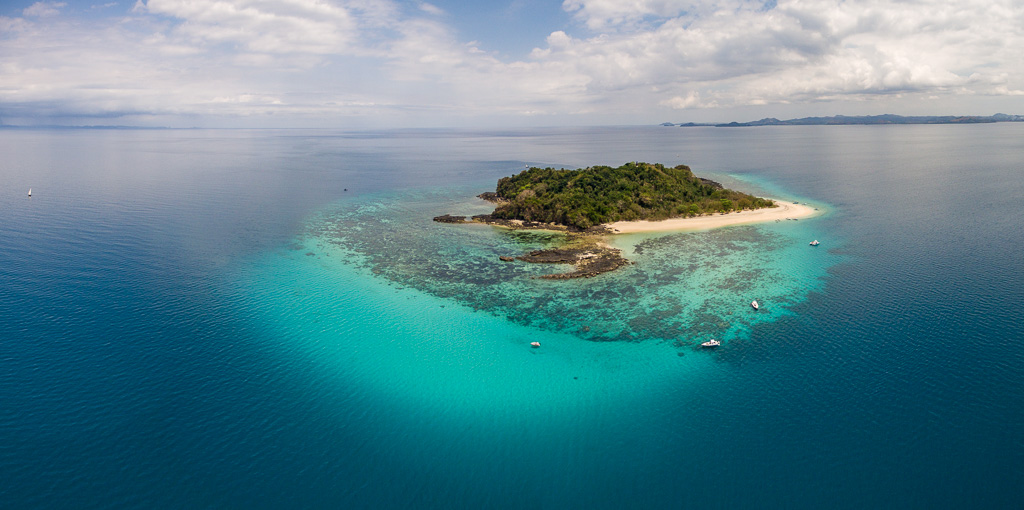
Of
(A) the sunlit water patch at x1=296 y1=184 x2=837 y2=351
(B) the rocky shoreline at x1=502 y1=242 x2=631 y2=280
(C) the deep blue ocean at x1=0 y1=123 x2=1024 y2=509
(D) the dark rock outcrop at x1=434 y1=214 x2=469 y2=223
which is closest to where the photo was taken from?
(C) the deep blue ocean at x1=0 y1=123 x2=1024 y2=509

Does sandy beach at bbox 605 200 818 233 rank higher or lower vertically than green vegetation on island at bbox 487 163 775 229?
lower

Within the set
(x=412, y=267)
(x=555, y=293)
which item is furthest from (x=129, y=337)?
(x=555, y=293)

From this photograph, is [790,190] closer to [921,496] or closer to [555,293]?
[555,293]

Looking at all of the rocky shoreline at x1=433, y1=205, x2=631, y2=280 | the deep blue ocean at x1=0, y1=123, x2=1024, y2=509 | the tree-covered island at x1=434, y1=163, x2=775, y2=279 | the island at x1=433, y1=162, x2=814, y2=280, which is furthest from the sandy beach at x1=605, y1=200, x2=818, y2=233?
the deep blue ocean at x1=0, y1=123, x2=1024, y2=509

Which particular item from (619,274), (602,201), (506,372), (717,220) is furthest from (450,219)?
(506,372)

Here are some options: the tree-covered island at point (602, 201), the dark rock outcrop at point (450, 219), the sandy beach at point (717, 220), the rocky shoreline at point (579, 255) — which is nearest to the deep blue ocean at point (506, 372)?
the rocky shoreline at point (579, 255)

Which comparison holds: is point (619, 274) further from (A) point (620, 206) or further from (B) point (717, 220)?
(B) point (717, 220)

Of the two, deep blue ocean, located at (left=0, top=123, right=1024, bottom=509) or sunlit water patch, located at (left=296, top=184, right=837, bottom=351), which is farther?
sunlit water patch, located at (left=296, top=184, right=837, bottom=351)

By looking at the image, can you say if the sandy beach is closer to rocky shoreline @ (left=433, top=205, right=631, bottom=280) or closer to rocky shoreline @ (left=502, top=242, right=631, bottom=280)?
rocky shoreline @ (left=433, top=205, right=631, bottom=280)
